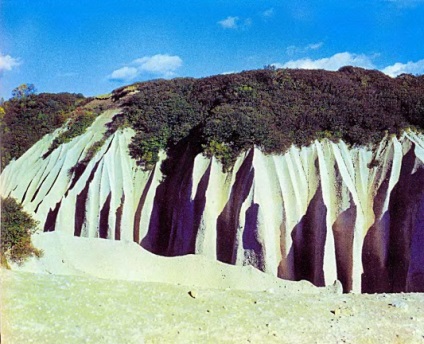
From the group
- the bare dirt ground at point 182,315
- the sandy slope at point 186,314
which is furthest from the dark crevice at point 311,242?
the bare dirt ground at point 182,315

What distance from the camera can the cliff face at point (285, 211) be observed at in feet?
56.5

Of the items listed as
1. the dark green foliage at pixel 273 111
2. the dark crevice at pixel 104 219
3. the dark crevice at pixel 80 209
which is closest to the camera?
the dark green foliage at pixel 273 111

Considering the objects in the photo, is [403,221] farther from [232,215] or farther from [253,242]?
[232,215]

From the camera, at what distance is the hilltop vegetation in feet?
65.6

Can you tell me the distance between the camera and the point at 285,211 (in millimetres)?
18344

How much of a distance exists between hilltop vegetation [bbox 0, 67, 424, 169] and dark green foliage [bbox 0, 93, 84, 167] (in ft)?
0.31

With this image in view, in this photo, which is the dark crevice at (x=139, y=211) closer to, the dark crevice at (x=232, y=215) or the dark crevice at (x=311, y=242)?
the dark crevice at (x=232, y=215)

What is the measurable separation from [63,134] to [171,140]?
8.32m

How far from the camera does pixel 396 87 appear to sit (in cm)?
2192

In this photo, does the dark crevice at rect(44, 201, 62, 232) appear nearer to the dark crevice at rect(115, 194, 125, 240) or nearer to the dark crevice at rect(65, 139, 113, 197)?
the dark crevice at rect(65, 139, 113, 197)

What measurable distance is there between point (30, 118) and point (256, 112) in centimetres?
1812

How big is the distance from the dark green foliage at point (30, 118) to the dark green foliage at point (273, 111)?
6.62 m

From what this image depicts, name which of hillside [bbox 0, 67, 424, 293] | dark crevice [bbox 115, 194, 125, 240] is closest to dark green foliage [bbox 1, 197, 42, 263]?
hillside [bbox 0, 67, 424, 293]

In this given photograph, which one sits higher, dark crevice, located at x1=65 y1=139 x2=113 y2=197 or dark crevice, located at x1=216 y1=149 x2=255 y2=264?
dark crevice, located at x1=65 y1=139 x2=113 y2=197
